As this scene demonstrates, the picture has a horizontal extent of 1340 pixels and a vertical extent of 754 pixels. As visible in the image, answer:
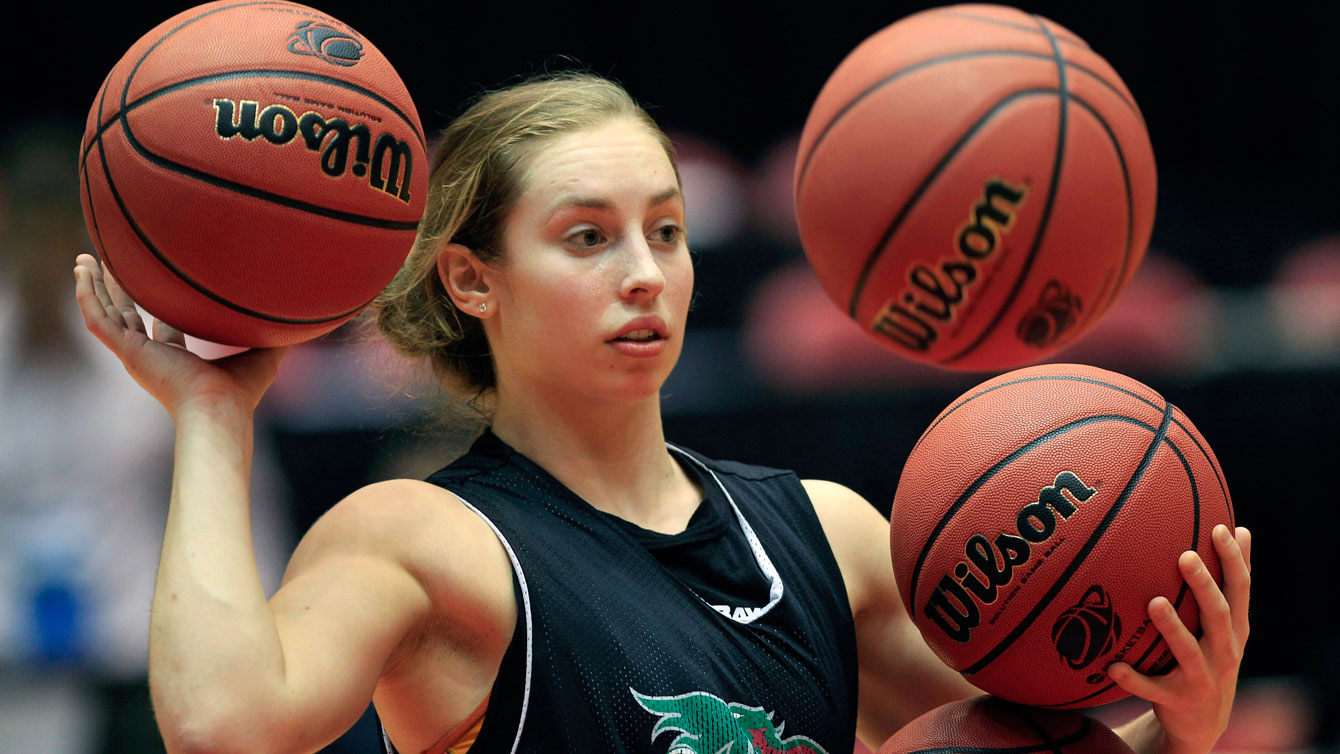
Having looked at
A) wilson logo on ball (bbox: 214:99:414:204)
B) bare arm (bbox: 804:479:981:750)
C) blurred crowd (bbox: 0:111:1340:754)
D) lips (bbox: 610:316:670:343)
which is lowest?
blurred crowd (bbox: 0:111:1340:754)

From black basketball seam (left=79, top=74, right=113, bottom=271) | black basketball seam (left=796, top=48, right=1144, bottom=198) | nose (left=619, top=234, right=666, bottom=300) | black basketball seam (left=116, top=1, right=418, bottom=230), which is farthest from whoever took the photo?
nose (left=619, top=234, right=666, bottom=300)

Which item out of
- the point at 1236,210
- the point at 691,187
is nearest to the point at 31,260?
the point at 691,187

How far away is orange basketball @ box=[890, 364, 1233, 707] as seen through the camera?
2082mm

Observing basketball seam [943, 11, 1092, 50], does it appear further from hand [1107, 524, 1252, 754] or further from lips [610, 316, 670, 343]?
hand [1107, 524, 1252, 754]

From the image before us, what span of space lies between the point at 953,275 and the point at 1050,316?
0.61 ft

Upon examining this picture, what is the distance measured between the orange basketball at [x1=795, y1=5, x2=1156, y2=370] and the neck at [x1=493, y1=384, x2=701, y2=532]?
1.67ft

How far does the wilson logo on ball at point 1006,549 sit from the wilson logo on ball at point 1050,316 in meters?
0.33

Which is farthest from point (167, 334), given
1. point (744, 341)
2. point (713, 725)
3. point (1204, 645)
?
point (744, 341)

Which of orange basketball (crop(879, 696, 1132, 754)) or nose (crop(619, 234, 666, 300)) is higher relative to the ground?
nose (crop(619, 234, 666, 300))

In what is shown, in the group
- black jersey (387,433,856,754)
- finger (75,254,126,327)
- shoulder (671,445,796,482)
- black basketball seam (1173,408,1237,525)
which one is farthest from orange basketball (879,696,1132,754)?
finger (75,254,126,327)

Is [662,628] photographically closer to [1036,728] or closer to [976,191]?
[1036,728]

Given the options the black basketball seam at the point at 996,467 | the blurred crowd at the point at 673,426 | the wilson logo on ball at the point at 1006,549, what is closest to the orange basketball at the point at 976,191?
the black basketball seam at the point at 996,467

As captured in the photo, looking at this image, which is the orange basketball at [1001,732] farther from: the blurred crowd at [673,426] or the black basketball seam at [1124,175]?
the blurred crowd at [673,426]

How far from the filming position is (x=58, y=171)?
5.60 meters
